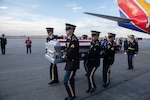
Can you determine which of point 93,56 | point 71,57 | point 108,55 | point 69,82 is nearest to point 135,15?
point 108,55

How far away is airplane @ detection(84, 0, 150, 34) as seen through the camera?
1061 cm

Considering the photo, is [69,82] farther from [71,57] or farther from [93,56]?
[93,56]

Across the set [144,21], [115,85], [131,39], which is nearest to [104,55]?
[115,85]

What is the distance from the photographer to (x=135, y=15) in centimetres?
1155

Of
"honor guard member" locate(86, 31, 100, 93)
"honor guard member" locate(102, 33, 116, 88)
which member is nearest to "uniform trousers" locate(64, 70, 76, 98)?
"honor guard member" locate(86, 31, 100, 93)

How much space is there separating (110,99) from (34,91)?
2.15 metres

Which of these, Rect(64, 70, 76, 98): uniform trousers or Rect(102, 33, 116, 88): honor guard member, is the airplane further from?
Rect(64, 70, 76, 98): uniform trousers

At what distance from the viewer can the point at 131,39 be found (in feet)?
25.1

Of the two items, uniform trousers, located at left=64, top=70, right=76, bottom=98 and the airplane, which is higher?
the airplane

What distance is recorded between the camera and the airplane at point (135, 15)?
1061cm

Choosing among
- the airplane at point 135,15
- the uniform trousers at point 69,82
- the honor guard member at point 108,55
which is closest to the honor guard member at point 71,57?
the uniform trousers at point 69,82

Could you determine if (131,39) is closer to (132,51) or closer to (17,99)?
(132,51)

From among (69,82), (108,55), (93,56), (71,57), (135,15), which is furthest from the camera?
(135,15)

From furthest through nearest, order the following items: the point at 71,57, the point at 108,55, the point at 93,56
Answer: the point at 108,55
the point at 93,56
the point at 71,57
